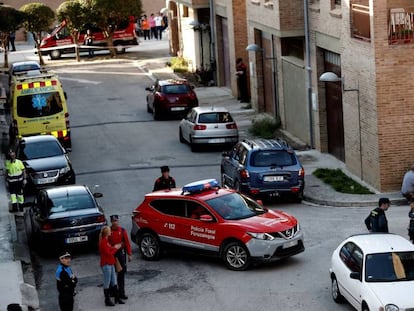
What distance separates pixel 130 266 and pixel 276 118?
57.8ft

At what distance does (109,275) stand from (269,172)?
325 inches

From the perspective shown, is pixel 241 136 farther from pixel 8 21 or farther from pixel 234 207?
pixel 8 21

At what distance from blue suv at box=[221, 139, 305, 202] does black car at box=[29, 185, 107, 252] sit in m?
4.66

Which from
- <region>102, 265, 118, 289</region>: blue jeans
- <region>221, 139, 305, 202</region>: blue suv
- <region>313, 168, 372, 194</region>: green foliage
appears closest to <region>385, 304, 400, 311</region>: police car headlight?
<region>102, 265, 118, 289</region>: blue jeans

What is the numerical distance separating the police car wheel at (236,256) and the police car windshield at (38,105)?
50.5ft

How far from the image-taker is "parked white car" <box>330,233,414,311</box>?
16047mm

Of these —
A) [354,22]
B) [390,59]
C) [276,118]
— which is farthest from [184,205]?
[276,118]

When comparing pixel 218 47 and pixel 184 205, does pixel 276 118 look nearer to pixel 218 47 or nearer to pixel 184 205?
pixel 218 47

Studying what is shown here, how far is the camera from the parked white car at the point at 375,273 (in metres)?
16.0

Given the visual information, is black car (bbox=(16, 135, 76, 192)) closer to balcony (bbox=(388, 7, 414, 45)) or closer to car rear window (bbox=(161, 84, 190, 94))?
balcony (bbox=(388, 7, 414, 45))

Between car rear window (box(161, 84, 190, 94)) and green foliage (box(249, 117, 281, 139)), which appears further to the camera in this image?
car rear window (box(161, 84, 190, 94))

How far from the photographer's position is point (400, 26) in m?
26.6

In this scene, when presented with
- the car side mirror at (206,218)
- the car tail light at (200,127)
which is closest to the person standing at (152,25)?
the car tail light at (200,127)

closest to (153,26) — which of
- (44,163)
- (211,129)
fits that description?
(211,129)
